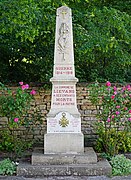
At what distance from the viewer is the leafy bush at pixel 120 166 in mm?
5547

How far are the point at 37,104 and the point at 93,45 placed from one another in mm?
2037

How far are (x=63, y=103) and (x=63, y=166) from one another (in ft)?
4.06

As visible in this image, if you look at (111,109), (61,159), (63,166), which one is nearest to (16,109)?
(61,159)

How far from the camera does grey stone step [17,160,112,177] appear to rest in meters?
5.45

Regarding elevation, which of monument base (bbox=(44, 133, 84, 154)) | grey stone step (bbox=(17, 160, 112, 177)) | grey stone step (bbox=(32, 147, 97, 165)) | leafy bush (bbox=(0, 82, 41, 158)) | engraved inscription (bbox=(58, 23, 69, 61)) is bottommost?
grey stone step (bbox=(17, 160, 112, 177))

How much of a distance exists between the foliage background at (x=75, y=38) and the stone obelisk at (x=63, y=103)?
19.3 inches

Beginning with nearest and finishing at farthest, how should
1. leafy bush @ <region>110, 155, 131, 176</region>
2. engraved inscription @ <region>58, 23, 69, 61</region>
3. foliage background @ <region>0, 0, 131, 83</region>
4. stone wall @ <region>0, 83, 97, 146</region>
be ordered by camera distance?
leafy bush @ <region>110, 155, 131, 176</region> → foliage background @ <region>0, 0, 131, 83</region> → engraved inscription @ <region>58, 23, 69, 61</region> → stone wall @ <region>0, 83, 97, 146</region>

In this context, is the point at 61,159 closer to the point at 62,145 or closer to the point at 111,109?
the point at 62,145

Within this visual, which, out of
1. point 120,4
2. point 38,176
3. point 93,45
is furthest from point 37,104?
point 120,4

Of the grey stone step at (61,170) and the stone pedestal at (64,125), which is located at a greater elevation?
the stone pedestal at (64,125)

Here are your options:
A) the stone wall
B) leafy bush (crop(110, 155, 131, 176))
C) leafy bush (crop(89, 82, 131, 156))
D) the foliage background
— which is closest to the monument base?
leafy bush (crop(110, 155, 131, 176))

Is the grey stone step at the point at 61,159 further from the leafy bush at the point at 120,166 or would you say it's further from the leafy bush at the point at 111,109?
the leafy bush at the point at 111,109

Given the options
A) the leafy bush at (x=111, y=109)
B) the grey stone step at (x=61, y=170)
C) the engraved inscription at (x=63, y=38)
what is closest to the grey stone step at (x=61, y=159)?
the grey stone step at (x=61, y=170)

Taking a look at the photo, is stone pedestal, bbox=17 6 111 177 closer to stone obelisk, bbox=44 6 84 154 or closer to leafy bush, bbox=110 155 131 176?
stone obelisk, bbox=44 6 84 154
